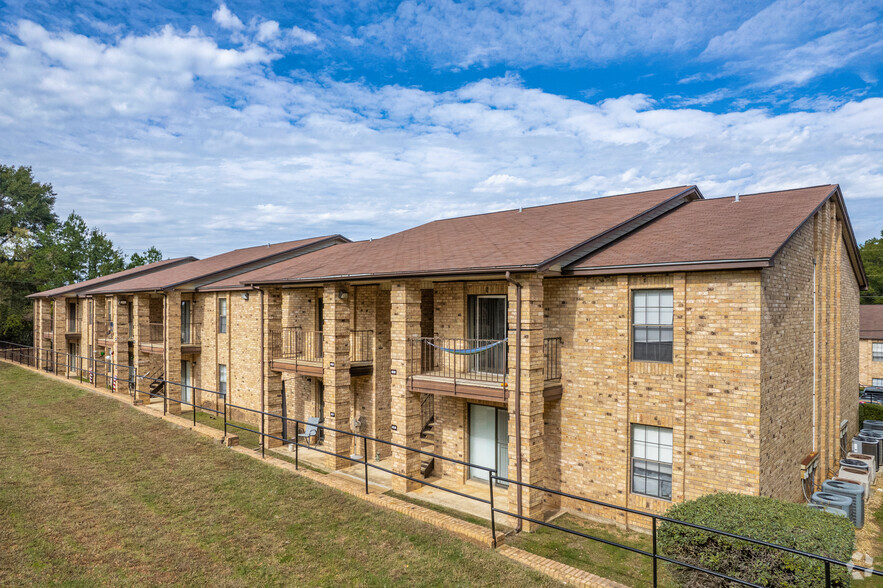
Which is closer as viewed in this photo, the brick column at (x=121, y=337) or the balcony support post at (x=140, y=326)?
the balcony support post at (x=140, y=326)

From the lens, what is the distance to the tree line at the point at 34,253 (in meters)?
41.6

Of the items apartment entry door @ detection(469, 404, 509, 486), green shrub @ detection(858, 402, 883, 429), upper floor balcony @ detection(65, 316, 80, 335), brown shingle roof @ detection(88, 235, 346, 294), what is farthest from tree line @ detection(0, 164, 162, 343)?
green shrub @ detection(858, 402, 883, 429)

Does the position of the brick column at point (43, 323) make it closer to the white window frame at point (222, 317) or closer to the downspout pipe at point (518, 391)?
the white window frame at point (222, 317)

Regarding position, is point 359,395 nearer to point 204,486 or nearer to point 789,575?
point 204,486

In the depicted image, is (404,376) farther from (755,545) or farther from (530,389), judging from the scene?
(755,545)

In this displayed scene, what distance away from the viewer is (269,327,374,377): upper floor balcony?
15625 millimetres

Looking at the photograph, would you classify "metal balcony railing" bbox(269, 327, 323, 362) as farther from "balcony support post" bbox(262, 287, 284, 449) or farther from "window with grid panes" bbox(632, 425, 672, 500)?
"window with grid panes" bbox(632, 425, 672, 500)

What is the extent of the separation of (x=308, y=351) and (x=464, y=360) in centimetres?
668

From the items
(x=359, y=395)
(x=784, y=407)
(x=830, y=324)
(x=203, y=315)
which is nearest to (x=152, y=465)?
(x=359, y=395)

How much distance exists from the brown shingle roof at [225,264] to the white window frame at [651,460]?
1783 centimetres

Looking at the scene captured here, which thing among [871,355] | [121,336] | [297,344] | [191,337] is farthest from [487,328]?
[871,355]

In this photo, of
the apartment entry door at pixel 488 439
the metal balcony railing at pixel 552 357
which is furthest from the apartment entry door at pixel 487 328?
the metal balcony railing at pixel 552 357

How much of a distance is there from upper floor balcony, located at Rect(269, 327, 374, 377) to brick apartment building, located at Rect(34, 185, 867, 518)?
0.09 meters

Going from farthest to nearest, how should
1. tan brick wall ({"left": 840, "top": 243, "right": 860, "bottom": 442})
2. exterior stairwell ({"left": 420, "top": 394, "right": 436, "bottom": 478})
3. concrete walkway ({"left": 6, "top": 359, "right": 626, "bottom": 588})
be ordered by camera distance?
tan brick wall ({"left": 840, "top": 243, "right": 860, "bottom": 442}), exterior stairwell ({"left": 420, "top": 394, "right": 436, "bottom": 478}), concrete walkway ({"left": 6, "top": 359, "right": 626, "bottom": 588})
